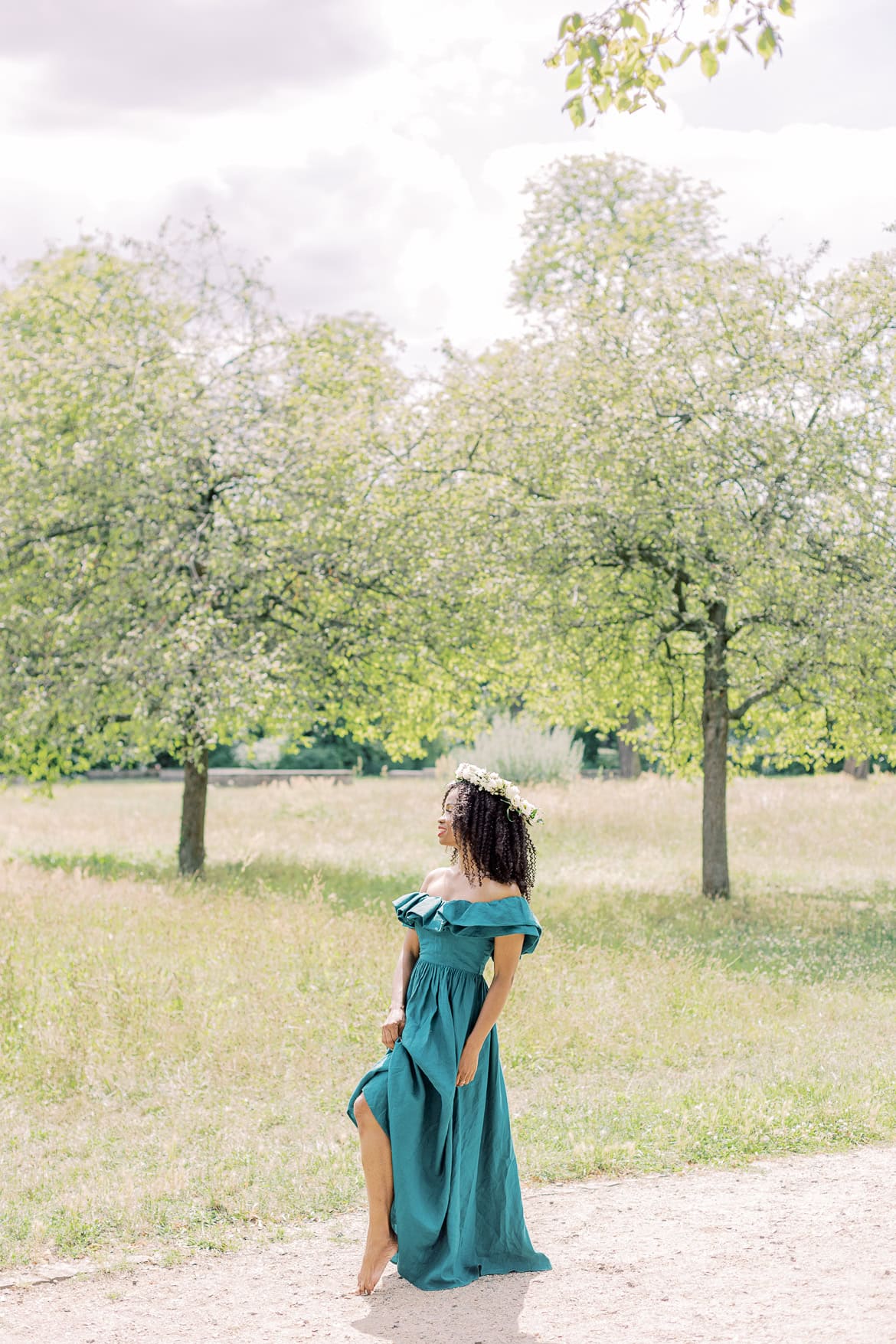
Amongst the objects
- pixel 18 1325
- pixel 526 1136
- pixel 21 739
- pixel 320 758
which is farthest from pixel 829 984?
pixel 320 758

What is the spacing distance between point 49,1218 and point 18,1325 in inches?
39.7

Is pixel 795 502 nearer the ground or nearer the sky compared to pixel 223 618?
nearer the sky

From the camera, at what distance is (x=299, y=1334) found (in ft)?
13.9

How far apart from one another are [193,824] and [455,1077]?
1208 centimetres

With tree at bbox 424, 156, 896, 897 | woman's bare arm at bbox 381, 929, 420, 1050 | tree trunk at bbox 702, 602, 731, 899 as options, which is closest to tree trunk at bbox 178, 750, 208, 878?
tree at bbox 424, 156, 896, 897

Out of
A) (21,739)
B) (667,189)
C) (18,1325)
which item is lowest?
(18,1325)

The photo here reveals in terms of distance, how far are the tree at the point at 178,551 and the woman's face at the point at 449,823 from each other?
8992 millimetres

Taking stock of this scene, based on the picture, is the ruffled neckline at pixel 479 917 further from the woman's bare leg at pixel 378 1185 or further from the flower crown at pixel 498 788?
the woman's bare leg at pixel 378 1185

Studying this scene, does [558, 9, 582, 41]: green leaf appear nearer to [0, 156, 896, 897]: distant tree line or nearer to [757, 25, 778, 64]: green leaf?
[757, 25, 778, 64]: green leaf

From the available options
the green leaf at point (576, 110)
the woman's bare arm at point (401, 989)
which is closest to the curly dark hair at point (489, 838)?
the woman's bare arm at point (401, 989)

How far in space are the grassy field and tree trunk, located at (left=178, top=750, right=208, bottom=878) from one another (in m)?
0.38

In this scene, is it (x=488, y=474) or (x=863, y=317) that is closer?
(x=863, y=317)

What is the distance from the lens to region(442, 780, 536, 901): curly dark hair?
4742mm

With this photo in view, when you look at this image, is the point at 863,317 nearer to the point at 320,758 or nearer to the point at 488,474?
the point at 488,474
